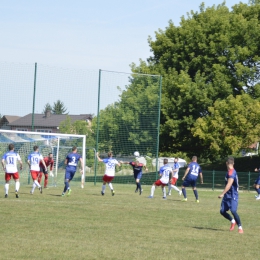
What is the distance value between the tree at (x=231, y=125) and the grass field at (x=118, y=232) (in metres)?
21.6

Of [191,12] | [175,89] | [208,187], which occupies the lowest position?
[208,187]

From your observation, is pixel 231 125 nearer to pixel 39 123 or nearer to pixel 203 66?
pixel 203 66

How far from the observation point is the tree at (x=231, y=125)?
43.0 meters

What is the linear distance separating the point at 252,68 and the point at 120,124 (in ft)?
42.9

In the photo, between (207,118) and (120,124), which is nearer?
(120,124)

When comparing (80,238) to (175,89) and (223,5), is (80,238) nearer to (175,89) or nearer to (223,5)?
(175,89)

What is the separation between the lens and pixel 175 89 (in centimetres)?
4962

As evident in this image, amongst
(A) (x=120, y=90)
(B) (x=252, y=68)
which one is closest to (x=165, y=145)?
(B) (x=252, y=68)

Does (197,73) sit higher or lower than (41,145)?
higher

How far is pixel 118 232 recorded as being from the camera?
569 inches

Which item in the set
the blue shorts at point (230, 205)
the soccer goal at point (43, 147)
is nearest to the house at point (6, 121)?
the soccer goal at point (43, 147)

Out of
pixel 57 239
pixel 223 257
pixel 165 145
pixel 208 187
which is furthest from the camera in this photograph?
pixel 165 145

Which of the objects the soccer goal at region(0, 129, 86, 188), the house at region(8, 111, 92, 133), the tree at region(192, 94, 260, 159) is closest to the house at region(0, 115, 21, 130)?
the house at region(8, 111, 92, 133)

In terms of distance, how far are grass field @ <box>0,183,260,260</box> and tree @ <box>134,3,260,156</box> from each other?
27414 mm
